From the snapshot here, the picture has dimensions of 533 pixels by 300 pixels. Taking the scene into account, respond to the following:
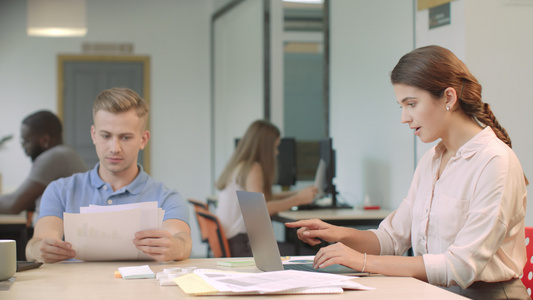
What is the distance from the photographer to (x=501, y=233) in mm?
1807

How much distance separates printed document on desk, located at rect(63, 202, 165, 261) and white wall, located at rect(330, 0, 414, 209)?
7.48ft

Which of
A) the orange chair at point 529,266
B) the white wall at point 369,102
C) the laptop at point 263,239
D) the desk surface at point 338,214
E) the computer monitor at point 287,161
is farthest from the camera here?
the computer monitor at point 287,161

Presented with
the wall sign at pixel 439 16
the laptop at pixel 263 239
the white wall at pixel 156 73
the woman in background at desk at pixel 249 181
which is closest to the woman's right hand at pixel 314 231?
the laptop at pixel 263 239

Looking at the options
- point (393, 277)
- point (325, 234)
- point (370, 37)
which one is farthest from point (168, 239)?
point (370, 37)

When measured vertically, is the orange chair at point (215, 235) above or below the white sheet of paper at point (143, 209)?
below

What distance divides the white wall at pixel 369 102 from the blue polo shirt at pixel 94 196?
195 centimetres

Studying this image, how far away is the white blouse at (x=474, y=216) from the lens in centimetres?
180

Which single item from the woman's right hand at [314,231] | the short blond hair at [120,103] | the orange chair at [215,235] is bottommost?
the orange chair at [215,235]

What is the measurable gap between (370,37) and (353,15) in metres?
0.34

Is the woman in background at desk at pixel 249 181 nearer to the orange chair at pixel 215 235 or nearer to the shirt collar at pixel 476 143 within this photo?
the orange chair at pixel 215 235

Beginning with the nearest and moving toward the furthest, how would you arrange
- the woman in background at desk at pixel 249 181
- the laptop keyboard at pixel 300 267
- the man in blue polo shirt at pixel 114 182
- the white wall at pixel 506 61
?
1. the laptop keyboard at pixel 300 267
2. the man in blue polo shirt at pixel 114 182
3. the white wall at pixel 506 61
4. the woman in background at desk at pixel 249 181

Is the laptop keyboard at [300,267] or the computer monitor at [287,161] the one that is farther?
the computer monitor at [287,161]

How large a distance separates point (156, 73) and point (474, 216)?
6.49 meters

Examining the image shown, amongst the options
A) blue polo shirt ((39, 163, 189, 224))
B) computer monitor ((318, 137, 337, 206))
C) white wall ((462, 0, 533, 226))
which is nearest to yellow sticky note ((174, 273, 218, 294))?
blue polo shirt ((39, 163, 189, 224))
